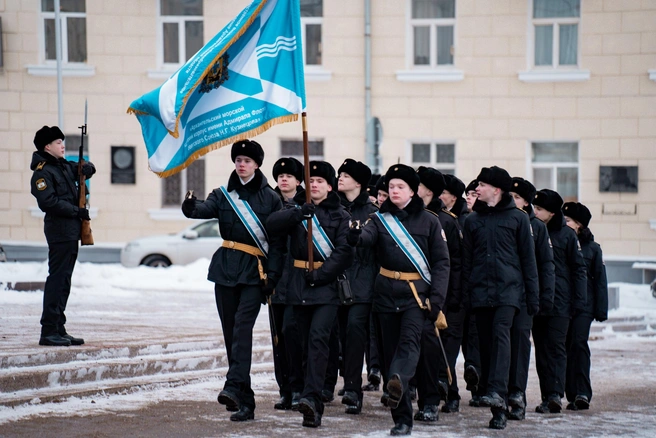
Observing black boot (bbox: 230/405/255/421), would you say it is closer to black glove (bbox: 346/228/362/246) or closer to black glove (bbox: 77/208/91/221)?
black glove (bbox: 346/228/362/246)

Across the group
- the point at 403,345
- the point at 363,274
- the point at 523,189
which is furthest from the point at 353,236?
the point at 523,189

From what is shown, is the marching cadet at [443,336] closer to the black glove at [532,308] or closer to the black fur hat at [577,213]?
the black glove at [532,308]

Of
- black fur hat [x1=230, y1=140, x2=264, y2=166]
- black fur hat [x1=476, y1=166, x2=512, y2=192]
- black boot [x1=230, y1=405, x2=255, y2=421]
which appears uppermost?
black fur hat [x1=230, y1=140, x2=264, y2=166]

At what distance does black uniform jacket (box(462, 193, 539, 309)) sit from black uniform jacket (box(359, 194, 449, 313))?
0.53 m

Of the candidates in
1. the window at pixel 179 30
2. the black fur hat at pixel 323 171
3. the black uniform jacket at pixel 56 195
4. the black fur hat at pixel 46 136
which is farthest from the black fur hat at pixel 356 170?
the window at pixel 179 30

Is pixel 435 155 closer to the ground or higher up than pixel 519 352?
higher up

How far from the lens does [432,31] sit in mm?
23203

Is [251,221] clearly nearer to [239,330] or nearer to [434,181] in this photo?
[239,330]

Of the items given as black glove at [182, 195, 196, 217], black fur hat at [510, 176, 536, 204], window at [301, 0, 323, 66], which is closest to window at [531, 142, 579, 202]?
window at [301, 0, 323, 66]

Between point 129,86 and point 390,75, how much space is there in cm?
534

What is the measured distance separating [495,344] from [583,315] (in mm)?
1460

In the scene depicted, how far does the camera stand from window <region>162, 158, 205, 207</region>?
2366cm

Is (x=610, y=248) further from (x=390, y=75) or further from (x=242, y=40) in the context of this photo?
(x=242, y=40)

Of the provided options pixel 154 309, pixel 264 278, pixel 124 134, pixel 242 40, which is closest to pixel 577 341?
pixel 264 278
